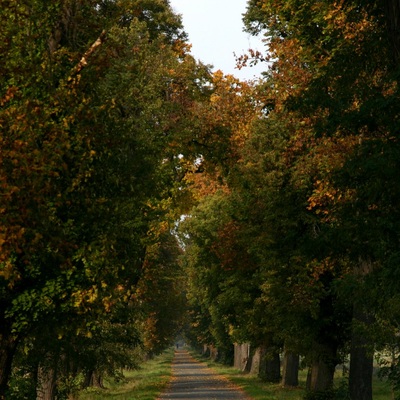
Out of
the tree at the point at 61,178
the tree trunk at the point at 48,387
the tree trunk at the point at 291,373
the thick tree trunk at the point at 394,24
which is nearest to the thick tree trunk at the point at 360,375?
the tree trunk at the point at 48,387

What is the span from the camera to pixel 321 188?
21.4 meters

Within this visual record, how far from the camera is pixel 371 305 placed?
18359mm

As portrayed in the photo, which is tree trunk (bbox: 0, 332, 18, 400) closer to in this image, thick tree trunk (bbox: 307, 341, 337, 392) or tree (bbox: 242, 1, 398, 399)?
tree (bbox: 242, 1, 398, 399)

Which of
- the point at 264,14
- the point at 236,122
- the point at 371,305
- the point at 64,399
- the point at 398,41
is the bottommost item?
the point at 64,399

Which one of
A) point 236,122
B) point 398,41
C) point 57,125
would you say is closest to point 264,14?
point 236,122

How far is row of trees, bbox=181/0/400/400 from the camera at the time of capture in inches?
622

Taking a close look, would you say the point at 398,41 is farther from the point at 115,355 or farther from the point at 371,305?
the point at 115,355

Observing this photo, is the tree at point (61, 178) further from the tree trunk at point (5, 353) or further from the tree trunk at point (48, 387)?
the tree trunk at point (48, 387)

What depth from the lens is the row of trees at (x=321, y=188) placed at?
1580 cm

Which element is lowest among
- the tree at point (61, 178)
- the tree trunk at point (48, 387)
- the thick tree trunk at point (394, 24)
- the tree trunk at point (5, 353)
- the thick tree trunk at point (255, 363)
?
the tree trunk at point (48, 387)

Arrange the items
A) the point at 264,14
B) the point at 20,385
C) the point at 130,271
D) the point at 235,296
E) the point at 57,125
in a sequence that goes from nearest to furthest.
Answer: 1. the point at 57,125
2. the point at 130,271
3. the point at 20,385
4. the point at 264,14
5. the point at 235,296

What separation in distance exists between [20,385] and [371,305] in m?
8.88

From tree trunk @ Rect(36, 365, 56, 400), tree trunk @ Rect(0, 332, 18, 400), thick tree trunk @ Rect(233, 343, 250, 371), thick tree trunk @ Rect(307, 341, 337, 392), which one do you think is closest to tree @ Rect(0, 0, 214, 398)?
tree trunk @ Rect(0, 332, 18, 400)

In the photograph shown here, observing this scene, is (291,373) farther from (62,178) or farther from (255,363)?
(62,178)
